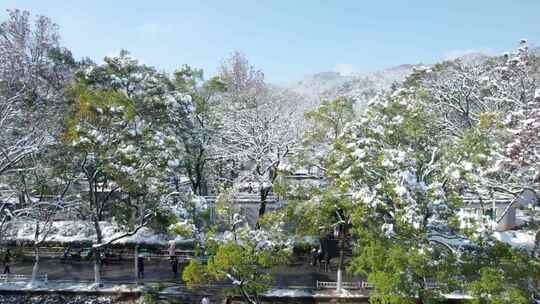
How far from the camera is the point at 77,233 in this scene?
21734 millimetres

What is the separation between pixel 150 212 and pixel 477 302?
11.7 metres

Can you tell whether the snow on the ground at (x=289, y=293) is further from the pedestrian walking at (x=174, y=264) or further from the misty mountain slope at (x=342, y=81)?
the misty mountain slope at (x=342, y=81)

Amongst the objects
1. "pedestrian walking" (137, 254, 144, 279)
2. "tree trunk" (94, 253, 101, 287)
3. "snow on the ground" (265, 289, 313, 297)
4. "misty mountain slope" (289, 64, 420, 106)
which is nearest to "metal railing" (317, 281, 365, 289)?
"snow on the ground" (265, 289, 313, 297)

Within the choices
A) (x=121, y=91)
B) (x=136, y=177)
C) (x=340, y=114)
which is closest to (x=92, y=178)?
(x=136, y=177)

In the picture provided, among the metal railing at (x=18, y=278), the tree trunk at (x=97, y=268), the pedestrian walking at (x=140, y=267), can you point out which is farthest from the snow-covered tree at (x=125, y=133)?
the metal railing at (x=18, y=278)

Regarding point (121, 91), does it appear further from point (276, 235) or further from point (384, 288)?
point (384, 288)

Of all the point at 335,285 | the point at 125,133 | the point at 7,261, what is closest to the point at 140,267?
the point at 7,261

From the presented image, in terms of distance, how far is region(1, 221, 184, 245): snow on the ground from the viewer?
2131 centimetres

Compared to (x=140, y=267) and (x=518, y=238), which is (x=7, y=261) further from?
(x=518, y=238)

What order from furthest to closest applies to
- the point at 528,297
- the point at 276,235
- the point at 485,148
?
1. the point at 276,235
2. the point at 485,148
3. the point at 528,297

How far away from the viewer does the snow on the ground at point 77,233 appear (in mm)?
21312

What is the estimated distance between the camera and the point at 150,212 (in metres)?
17.7

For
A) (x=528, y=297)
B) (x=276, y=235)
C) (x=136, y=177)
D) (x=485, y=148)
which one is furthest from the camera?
(x=136, y=177)

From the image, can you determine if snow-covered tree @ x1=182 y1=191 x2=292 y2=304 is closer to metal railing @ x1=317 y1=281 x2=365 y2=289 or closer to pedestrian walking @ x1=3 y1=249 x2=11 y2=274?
metal railing @ x1=317 y1=281 x2=365 y2=289
